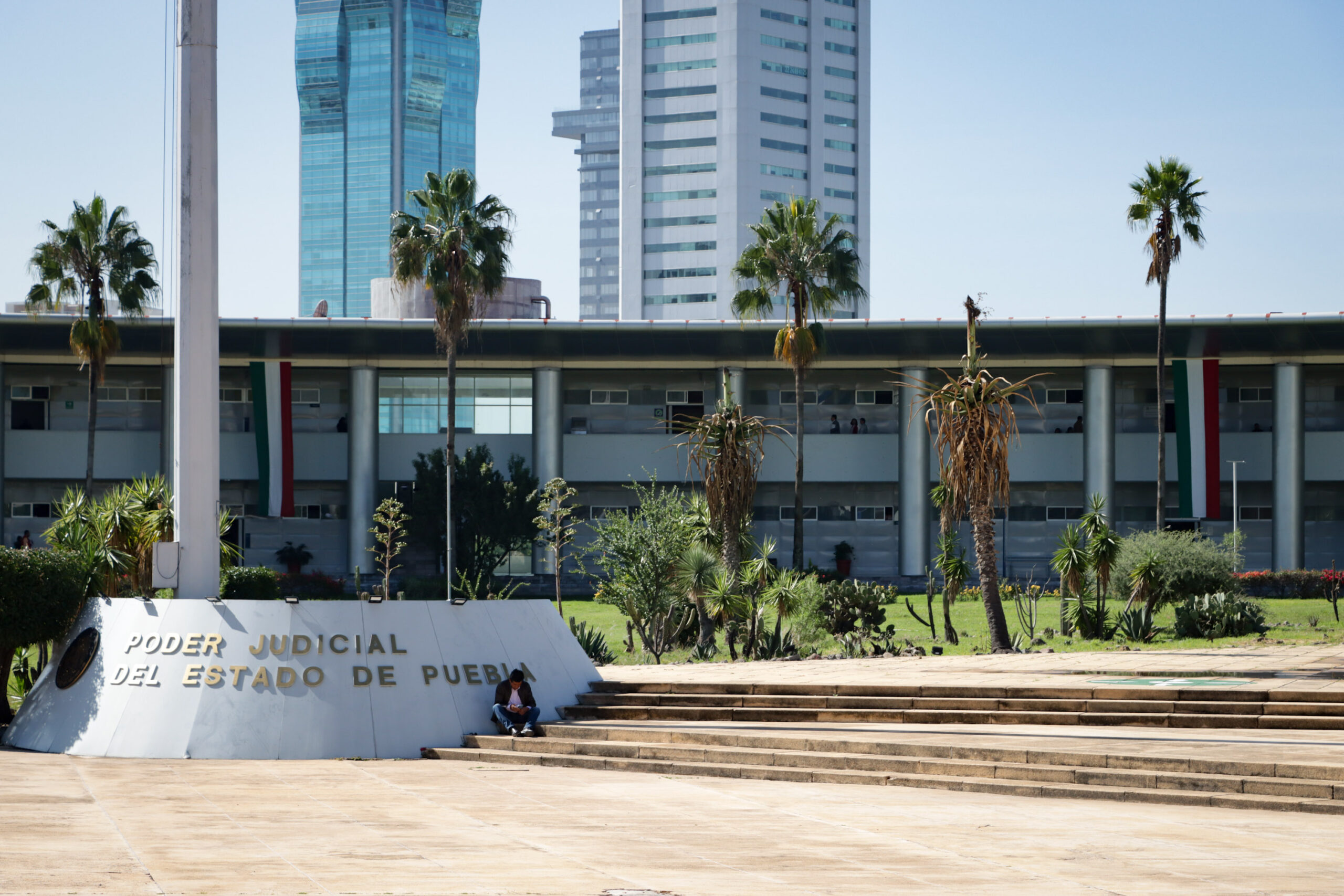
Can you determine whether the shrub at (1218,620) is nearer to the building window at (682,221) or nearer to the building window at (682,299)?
the building window at (682,299)

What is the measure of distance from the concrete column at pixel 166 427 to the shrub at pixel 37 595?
3157 cm

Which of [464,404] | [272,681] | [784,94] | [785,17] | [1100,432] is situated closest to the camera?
[272,681]

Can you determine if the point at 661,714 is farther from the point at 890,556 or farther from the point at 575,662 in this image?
the point at 890,556

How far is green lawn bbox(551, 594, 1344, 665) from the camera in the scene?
25625 mm

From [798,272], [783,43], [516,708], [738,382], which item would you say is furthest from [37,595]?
[783,43]

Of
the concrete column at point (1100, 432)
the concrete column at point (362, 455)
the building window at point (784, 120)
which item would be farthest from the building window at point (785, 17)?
the concrete column at point (362, 455)

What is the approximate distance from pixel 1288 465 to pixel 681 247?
84.3 m

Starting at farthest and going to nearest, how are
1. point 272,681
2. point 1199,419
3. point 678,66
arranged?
1. point 678,66
2. point 1199,419
3. point 272,681

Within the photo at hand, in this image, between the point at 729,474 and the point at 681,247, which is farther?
the point at 681,247

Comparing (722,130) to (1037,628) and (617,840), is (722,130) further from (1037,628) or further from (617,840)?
(617,840)

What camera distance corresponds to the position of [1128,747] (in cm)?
1373

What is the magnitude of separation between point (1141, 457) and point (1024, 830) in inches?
1689

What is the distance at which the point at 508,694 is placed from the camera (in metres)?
17.2

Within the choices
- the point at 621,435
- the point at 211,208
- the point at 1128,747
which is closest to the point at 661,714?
the point at 1128,747
